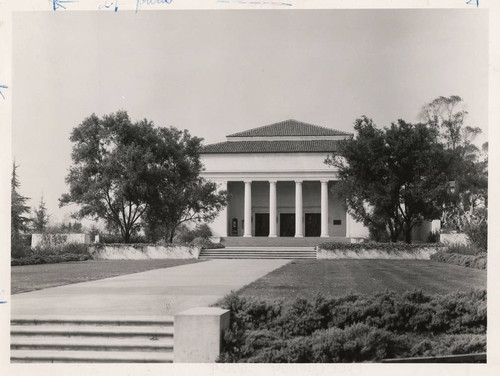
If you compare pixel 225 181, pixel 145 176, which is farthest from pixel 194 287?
pixel 225 181

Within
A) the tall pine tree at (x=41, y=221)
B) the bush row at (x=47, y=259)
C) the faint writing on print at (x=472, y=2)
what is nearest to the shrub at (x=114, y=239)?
→ the tall pine tree at (x=41, y=221)

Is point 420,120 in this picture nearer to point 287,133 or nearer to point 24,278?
point 24,278

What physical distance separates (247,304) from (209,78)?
6927mm

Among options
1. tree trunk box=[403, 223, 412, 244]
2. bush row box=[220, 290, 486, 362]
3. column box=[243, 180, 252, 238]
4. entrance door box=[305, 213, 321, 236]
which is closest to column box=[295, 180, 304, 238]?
entrance door box=[305, 213, 321, 236]

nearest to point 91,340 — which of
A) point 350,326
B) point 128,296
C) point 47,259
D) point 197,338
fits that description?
point 197,338

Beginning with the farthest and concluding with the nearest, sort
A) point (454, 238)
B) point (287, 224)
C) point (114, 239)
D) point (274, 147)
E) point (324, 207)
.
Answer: point (287, 224) → point (274, 147) → point (324, 207) → point (114, 239) → point (454, 238)

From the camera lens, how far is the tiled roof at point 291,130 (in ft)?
181

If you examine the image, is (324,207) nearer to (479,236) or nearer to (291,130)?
(291,130)

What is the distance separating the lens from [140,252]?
34.6 m

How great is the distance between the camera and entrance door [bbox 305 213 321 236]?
5683 centimetres

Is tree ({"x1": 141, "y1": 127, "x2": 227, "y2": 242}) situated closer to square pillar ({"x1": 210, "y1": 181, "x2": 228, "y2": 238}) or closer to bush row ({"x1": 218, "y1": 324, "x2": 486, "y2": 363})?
square pillar ({"x1": 210, "y1": 181, "x2": 228, "y2": 238})

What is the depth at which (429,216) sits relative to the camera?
31891 millimetres

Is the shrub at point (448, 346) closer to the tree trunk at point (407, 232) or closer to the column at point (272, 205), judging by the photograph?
the tree trunk at point (407, 232)

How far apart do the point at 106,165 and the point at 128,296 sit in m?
19.0
